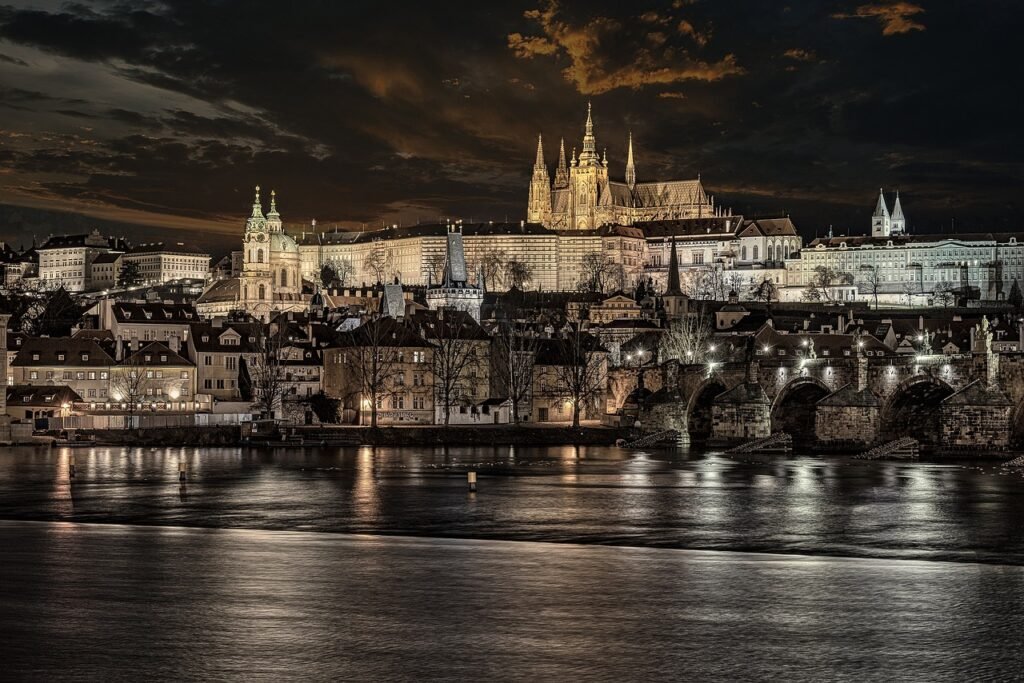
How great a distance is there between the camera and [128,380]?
77812mm

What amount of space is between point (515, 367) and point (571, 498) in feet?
128

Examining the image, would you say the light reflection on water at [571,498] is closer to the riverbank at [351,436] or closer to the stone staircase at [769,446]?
the stone staircase at [769,446]

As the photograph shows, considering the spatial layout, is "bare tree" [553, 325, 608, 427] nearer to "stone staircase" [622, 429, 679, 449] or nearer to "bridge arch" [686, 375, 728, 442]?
"stone staircase" [622, 429, 679, 449]

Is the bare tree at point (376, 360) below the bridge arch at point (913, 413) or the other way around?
the other way around

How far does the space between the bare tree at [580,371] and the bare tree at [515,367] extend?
175 centimetres

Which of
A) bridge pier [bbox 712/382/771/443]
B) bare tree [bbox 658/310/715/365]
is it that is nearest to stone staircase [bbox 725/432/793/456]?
bridge pier [bbox 712/382/771/443]

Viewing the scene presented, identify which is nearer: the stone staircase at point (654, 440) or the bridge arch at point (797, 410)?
the stone staircase at point (654, 440)

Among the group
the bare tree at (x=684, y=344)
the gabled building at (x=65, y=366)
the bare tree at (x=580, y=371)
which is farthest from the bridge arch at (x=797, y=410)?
the gabled building at (x=65, y=366)

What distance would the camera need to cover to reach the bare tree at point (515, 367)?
78.0 meters

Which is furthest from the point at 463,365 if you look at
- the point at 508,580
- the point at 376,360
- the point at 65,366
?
Answer: the point at 508,580

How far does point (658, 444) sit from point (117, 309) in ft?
142

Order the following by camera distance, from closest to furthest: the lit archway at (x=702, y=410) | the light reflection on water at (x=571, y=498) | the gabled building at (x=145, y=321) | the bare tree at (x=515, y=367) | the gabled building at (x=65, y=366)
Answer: the light reflection on water at (x=571, y=498) < the lit archway at (x=702, y=410) < the bare tree at (x=515, y=367) < the gabled building at (x=65, y=366) < the gabled building at (x=145, y=321)

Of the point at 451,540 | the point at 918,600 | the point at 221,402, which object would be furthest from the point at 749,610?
the point at 221,402

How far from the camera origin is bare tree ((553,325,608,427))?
3086 inches
